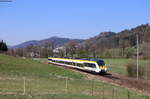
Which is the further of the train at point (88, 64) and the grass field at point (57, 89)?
the train at point (88, 64)

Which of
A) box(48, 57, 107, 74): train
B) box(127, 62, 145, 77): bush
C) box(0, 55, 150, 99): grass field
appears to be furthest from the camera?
box(127, 62, 145, 77): bush

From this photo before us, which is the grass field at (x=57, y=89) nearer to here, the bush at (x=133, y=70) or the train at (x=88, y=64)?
the train at (x=88, y=64)

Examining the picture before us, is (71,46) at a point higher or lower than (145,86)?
higher

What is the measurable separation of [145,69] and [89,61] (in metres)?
14.8

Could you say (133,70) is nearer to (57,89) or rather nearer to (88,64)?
(88,64)

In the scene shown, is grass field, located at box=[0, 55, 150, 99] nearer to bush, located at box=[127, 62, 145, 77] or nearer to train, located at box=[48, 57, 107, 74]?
train, located at box=[48, 57, 107, 74]

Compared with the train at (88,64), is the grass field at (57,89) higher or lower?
lower

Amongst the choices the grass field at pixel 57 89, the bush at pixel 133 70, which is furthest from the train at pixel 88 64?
the grass field at pixel 57 89

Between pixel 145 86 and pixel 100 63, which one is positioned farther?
pixel 100 63

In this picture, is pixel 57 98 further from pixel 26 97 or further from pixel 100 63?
pixel 100 63

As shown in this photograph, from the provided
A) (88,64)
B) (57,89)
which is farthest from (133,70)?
(57,89)

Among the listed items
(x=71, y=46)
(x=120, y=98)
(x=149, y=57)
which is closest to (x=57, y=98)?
(x=120, y=98)

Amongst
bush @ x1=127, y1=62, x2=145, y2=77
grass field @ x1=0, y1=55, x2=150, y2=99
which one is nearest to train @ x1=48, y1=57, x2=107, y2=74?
bush @ x1=127, y1=62, x2=145, y2=77

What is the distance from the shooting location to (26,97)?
2009 cm
